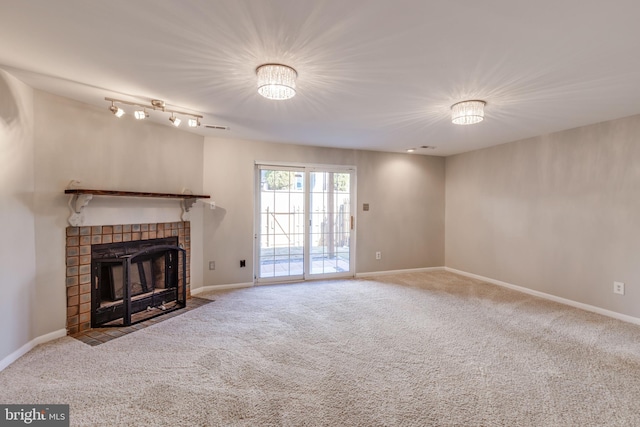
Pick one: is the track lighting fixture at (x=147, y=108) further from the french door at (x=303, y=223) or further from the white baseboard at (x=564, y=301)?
the white baseboard at (x=564, y=301)

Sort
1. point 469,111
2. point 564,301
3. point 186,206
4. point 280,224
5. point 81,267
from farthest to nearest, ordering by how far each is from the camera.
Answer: point 280,224 < point 186,206 < point 564,301 < point 81,267 < point 469,111

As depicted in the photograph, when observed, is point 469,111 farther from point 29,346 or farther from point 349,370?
point 29,346

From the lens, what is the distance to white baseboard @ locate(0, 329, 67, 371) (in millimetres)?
2211

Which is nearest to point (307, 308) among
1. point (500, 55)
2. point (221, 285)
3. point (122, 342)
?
point (221, 285)

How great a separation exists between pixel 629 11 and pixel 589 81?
3.28ft

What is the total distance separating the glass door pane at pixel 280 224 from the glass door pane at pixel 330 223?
8.1 inches

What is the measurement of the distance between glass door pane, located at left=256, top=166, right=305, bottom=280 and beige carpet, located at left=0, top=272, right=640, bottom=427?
1244 millimetres

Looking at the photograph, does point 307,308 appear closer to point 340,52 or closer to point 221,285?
point 221,285

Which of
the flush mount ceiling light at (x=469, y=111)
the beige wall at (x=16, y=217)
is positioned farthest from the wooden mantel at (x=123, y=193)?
the flush mount ceiling light at (x=469, y=111)

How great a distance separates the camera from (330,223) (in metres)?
5.01

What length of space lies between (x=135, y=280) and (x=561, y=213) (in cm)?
565

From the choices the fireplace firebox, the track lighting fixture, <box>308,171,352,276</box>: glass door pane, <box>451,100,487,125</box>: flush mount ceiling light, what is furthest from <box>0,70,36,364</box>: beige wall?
<box>451,100,487,125</box>: flush mount ceiling light

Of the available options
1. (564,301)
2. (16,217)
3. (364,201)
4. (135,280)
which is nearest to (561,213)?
(564,301)

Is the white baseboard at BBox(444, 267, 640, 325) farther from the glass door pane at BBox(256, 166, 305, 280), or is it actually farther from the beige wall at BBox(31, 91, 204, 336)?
the beige wall at BBox(31, 91, 204, 336)
